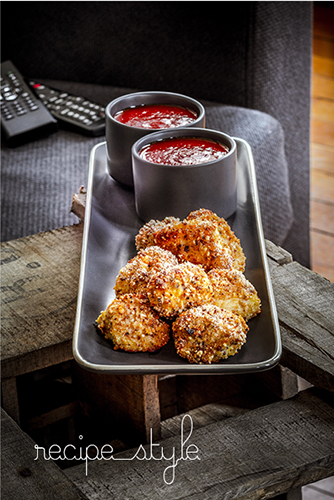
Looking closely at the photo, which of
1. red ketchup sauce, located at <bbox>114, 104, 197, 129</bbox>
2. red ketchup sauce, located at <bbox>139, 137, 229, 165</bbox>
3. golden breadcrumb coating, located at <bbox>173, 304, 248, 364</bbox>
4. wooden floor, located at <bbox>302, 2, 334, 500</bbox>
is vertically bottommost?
wooden floor, located at <bbox>302, 2, 334, 500</bbox>

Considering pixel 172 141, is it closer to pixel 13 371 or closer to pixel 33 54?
pixel 13 371

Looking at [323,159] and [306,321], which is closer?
[306,321]

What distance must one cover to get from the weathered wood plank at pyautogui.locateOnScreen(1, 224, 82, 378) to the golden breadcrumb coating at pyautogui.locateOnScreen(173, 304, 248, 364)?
151mm

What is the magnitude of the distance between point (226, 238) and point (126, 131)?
0.76 feet

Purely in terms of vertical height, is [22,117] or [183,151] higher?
[183,151]

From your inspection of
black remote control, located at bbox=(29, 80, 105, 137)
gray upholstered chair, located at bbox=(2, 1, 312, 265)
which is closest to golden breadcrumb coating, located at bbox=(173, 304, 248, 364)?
gray upholstered chair, located at bbox=(2, 1, 312, 265)

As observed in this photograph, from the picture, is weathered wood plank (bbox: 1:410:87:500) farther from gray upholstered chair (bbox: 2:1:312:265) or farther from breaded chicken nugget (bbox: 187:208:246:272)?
gray upholstered chair (bbox: 2:1:312:265)

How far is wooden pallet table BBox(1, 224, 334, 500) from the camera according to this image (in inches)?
19.4

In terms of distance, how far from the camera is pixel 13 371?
1.96 ft

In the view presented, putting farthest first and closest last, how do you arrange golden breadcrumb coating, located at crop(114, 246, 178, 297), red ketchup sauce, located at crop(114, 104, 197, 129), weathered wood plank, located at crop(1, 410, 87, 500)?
red ketchup sauce, located at crop(114, 104, 197, 129)
golden breadcrumb coating, located at crop(114, 246, 178, 297)
weathered wood plank, located at crop(1, 410, 87, 500)

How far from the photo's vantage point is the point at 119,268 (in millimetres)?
657

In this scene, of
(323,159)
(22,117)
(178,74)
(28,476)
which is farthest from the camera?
(323,159)

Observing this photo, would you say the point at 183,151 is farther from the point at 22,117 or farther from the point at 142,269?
the point at 22,117

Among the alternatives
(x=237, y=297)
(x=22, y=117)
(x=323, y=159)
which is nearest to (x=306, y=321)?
(x=237, y=297)
